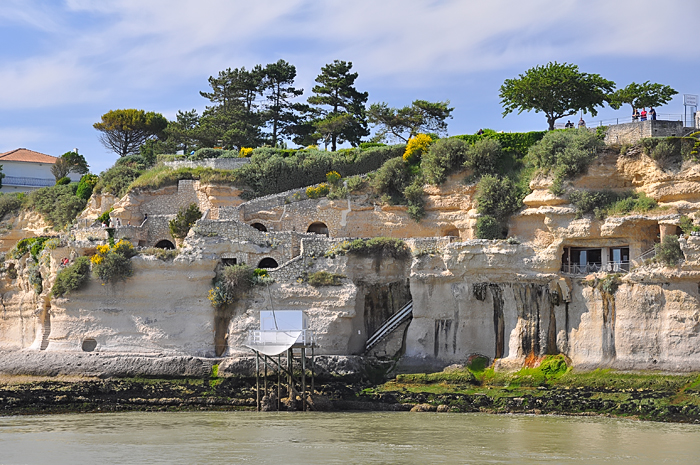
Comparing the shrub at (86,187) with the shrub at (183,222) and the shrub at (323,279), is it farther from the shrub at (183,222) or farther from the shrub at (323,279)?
the shrub at (323,279)

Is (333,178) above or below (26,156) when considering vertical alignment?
below

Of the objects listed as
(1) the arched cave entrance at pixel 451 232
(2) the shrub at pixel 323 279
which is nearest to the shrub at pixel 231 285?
(2) the shrub at pixel 323 279

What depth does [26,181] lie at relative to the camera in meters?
58.2

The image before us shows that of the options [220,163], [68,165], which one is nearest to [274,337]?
[220,163]

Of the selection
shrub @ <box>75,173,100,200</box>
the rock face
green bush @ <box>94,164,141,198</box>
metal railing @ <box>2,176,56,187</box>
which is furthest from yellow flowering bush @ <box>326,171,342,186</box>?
metal railing @ <box>2,176,56,187</box>

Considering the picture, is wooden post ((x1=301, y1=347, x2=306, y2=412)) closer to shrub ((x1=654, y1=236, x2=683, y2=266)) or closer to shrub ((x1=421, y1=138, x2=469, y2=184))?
shrub ((x1=421, y1=138, x2=469, y2=184))

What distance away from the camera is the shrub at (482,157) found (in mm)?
40531

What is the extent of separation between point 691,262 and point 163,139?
33.7m

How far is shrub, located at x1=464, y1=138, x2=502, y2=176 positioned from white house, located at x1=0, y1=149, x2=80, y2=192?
91.8 ft

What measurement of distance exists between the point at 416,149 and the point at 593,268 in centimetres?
1136

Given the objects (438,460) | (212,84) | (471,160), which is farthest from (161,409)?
(212,84)

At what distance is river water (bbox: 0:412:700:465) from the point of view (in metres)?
22.4

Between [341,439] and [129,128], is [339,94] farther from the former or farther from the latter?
[341,439]

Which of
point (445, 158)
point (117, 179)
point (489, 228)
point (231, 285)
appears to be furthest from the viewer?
point (117, 179)
